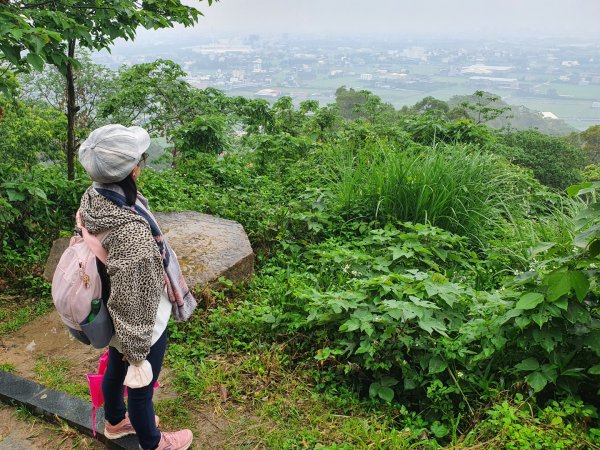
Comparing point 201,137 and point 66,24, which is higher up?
point 66,24

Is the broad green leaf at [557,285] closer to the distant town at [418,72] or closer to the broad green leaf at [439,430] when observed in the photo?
the broad green leaf at [439,430]

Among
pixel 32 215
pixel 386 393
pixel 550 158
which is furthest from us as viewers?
pixel 550 158

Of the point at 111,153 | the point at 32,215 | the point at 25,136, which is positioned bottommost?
the point at 25,136

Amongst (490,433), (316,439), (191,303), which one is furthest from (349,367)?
(191,303)

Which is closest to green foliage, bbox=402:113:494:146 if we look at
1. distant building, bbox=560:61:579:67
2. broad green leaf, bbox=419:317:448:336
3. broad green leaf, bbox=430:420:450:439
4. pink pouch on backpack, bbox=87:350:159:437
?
broad green leaf, bbox=419:317:448:336

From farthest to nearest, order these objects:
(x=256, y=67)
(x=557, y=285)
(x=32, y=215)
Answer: (x=256, y=67) → (x=32, y=215) → (x=557, y=285)

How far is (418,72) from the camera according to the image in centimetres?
8456

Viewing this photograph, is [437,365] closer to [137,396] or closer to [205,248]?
[137,396]

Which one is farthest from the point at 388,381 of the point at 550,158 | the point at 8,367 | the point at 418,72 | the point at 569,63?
the point at 569,63

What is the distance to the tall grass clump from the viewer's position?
465cm

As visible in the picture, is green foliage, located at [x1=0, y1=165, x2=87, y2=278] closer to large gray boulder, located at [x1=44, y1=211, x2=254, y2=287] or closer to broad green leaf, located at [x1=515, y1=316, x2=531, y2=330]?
large gray boulder, located at [x1=44, y1=211, x2=254, y2=287]

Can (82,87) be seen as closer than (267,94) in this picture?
Yes

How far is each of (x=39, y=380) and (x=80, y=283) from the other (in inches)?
60.2

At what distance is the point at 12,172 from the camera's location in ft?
14.2
